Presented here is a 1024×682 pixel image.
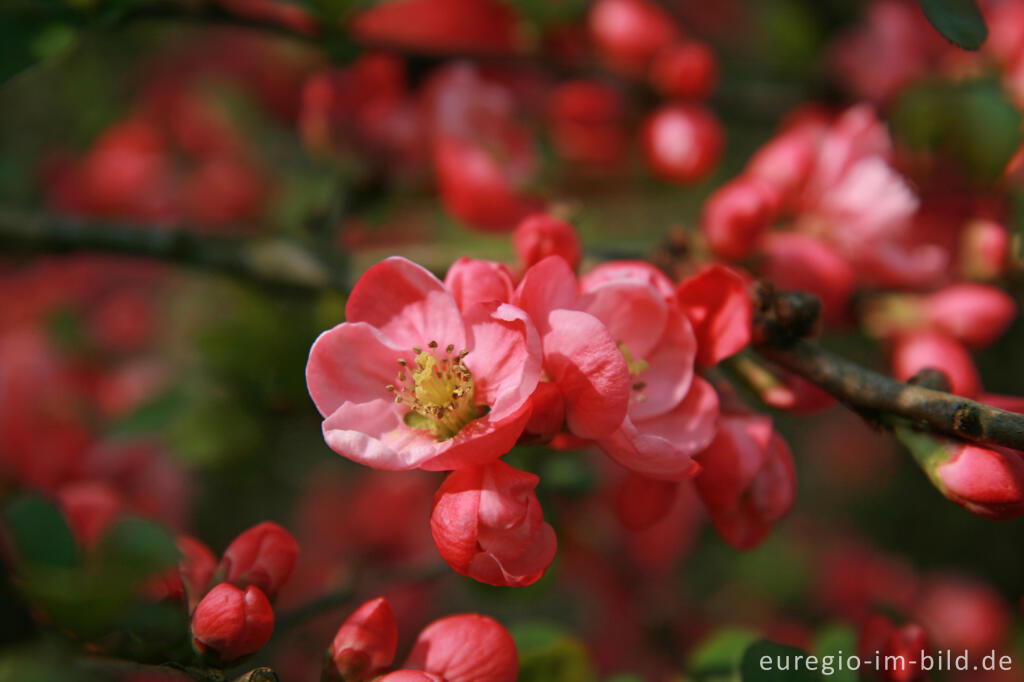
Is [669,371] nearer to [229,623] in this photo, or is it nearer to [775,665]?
[775,665]

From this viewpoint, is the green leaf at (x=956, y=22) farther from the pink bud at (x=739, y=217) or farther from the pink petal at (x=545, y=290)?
the pink petal at (x=545, y=290)

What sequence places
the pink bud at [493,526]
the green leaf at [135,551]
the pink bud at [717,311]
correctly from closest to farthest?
the green leaf at [135,551]
the pink bud at [493,526]
the pink bud at [717,311]

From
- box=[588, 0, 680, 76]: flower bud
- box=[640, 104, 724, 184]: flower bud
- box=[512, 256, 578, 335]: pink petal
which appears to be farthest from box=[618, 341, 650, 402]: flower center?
box=[588, 0, 680, 76]: flower bud

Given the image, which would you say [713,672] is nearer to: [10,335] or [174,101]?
[10,335]

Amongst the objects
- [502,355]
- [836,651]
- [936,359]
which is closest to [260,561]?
[502,355]

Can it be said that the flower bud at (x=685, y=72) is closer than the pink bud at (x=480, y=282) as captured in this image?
No

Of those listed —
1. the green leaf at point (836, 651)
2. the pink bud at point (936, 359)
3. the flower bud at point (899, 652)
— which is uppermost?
the pink bud at point (936, 359)

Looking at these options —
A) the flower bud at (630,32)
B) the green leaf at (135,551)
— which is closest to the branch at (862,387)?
the green leaf at (135,551)
